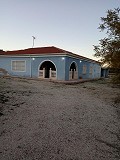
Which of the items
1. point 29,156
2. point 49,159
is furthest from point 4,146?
point 49,159

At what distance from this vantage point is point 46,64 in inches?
1038

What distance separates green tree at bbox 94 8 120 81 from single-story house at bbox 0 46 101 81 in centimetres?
765

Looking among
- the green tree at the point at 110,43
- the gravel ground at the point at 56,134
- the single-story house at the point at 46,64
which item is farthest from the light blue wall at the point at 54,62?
the gravel ground at the point at 56,134

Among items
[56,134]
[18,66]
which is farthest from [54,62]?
[56,134]

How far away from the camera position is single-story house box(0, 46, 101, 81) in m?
19.6

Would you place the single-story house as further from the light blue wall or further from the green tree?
the green tree

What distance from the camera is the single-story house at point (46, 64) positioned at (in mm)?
19641

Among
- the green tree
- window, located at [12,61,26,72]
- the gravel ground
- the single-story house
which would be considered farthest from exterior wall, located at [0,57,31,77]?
the gravel ground

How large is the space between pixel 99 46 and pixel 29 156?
8.90 metres

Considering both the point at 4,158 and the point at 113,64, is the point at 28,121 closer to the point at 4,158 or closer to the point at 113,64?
the point at 4,158

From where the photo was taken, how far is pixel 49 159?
11.9ft

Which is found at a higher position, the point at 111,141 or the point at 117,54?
the point at 117,54

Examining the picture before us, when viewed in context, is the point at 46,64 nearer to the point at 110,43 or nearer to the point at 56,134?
the point at 110,43

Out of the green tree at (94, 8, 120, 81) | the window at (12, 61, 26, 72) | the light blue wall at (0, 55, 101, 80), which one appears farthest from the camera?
the window at (12, 61, 26, 72)
